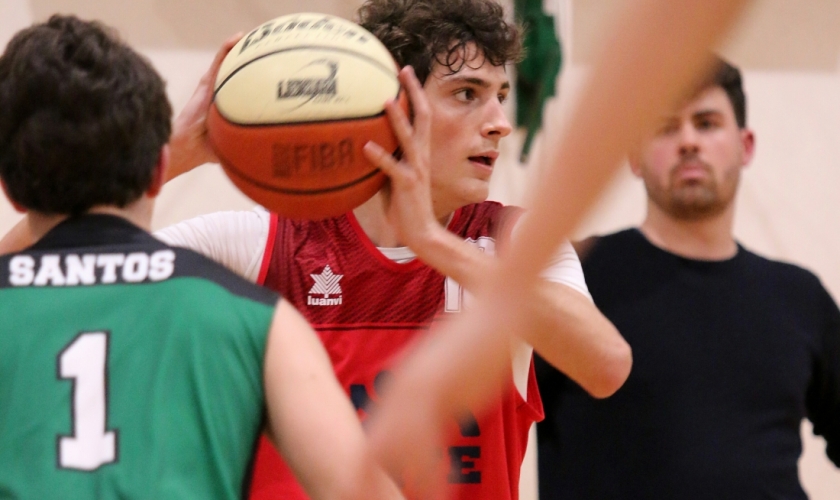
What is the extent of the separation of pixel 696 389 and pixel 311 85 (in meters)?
1.49

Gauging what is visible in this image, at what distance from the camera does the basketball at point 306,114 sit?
1635 mm

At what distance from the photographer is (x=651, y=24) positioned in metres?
Answer: 0.63

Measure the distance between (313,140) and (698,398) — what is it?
145 cm

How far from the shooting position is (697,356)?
2486 millimetres

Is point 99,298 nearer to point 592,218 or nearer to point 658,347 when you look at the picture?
point 592,218

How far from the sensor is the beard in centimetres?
263

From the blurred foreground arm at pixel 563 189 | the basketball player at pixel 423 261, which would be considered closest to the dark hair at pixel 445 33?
the basketball player at pixel 423 261

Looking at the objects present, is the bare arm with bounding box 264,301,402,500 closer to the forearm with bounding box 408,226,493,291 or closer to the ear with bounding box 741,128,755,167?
the forearm with bounding box 408,226,493,291

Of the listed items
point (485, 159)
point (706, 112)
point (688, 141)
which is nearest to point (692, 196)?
point (688, 141)

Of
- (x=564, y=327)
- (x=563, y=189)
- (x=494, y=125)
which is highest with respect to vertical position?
(x=563, y=189)

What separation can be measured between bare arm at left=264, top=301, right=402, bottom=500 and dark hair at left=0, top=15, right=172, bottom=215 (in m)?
0.35

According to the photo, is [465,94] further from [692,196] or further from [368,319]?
[692,196]

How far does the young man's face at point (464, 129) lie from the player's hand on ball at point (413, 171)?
0.60 feet

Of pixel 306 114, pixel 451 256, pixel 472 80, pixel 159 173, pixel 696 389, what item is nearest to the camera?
pixel 159 173
